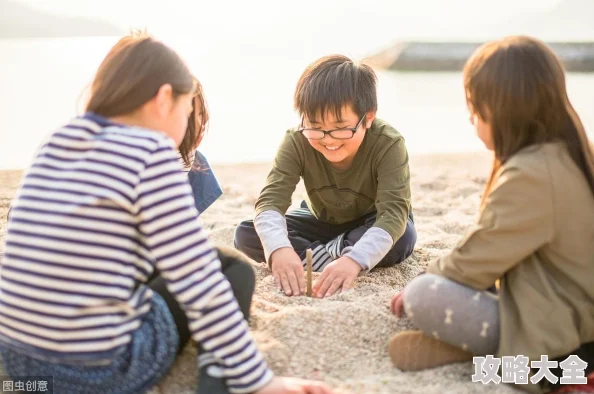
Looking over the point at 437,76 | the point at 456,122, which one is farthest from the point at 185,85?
the point at 437,76

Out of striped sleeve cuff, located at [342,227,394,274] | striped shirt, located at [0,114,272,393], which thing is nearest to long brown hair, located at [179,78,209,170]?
striped sleeve cuff, located at [342,227,394,274]

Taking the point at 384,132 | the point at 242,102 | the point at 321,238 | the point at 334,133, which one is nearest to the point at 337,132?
the point at 334,133

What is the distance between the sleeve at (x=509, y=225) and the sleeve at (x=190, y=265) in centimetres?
56

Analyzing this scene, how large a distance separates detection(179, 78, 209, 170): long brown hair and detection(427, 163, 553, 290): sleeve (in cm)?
92

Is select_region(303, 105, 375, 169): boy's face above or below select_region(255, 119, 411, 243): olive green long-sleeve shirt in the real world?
above

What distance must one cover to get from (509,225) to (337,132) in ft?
2.72

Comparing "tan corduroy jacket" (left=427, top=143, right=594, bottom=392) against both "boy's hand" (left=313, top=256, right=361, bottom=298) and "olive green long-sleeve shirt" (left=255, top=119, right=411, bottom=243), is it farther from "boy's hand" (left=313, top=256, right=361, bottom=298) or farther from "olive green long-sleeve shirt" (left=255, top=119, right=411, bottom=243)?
"olive green long-sleeve shirt" (left=255, top=119, right=411, bottom=243)

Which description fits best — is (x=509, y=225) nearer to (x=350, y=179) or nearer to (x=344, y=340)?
(x=344, y=340)

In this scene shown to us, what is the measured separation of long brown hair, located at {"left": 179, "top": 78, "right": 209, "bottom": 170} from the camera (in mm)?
2135

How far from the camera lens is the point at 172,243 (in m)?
1.33

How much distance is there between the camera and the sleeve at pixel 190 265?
1332mm

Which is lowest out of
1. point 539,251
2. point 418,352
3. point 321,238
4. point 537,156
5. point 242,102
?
point 242,102

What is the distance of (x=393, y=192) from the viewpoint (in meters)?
2.34

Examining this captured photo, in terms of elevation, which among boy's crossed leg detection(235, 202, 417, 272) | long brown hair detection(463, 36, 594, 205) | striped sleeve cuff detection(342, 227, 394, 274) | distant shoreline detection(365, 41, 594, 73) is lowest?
distant shoreline detection(365, 41, 594, 73)
